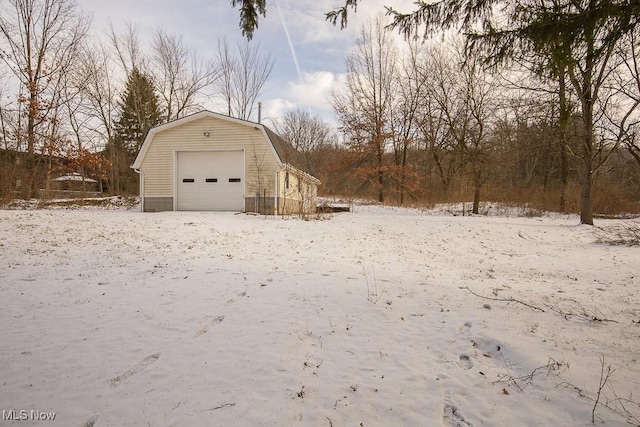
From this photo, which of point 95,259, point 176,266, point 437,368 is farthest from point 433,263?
point 95,259

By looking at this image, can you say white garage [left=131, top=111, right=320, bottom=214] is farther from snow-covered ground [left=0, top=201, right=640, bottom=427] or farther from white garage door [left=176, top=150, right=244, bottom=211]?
snow-covered ground [left=0, top=201, right=640, bottom=427]

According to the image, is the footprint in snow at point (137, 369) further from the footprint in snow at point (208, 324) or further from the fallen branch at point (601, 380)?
the fallen branch at point (601, 380)

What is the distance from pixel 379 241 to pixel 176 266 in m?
4.90

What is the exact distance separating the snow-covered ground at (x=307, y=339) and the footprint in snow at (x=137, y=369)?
0.04 feet

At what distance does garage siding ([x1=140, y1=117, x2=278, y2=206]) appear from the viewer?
1352 centimetres

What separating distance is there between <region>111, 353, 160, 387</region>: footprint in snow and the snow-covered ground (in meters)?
0.01

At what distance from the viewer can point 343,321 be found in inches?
126

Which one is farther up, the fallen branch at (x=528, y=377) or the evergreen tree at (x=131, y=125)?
the evergreen tree at (x=131, y=125)

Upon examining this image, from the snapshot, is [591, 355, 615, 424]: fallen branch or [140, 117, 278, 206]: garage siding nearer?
[591, 355, 615, 424]: fallen branch

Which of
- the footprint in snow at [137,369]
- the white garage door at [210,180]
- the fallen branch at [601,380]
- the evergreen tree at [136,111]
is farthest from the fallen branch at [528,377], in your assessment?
the evergreen tree at [136,111]

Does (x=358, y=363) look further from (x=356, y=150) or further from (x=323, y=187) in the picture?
(x=323, y=187)

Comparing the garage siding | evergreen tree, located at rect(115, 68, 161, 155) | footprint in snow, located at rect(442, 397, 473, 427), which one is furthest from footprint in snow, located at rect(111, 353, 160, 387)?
evergreen tree, located at rect(115, 68, 161, 155)

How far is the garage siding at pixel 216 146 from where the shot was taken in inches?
532

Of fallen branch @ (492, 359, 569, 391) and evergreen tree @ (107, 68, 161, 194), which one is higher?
evergreen tree @ (107, 68, 161, 194)
